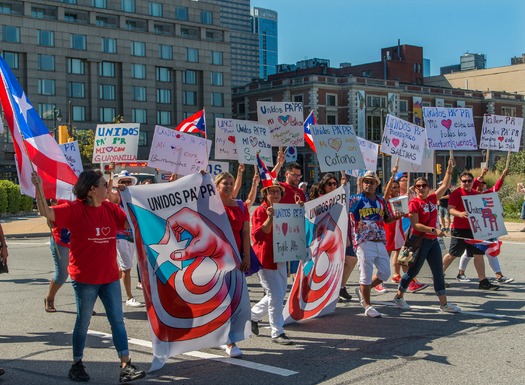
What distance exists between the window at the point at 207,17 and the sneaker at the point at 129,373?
77.8m

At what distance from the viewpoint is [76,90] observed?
237 ft

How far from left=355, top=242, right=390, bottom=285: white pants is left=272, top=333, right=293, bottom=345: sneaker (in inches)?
64.4

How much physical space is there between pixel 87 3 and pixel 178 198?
70517 mm

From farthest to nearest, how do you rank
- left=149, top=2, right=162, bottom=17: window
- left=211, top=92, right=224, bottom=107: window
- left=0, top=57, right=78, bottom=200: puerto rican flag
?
1. left=211, top=92, right=224, bottom=107: window
2. left=149, top=2, right=162, bottom=17: window
3. left=0, top=57, right=78, bottom=200: puerto rican flag

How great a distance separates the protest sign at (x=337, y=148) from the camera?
1010 cm

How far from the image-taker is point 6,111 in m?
7.60

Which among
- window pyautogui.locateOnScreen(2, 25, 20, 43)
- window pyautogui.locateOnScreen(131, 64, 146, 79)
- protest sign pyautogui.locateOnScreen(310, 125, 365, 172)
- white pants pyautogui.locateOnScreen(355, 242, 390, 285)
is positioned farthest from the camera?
window pyautogui.locateOnScreen(131, 64, 146, 79)

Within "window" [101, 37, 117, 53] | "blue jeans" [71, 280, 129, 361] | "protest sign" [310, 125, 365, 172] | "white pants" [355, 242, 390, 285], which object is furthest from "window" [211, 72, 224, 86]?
"blue jeans" [71, 280, 129, 361]

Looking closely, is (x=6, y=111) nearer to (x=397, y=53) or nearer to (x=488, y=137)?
(x=488, y=137)

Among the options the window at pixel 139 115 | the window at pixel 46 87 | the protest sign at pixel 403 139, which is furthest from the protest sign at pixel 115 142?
the window at pixel 139 115

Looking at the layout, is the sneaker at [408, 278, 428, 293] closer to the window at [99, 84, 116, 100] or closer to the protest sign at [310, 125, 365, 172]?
the protest sign at [310, 125, 365, 172]

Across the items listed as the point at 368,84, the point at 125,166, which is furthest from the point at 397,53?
the point at 125,166

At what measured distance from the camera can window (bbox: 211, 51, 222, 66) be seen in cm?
8112

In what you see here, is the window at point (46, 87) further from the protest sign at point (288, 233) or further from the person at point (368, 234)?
the protest sign at point (288, 233)
